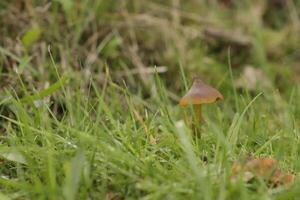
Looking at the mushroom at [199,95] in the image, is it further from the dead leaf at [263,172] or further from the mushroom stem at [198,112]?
the dead leaf at [263,172]

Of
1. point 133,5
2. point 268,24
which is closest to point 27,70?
point 133,5

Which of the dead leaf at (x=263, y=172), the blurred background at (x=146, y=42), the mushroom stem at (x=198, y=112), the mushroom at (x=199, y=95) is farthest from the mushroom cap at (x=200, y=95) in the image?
the blurred background at (x=146, y=42)

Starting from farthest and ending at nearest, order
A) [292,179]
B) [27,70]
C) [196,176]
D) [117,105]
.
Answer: [27,70] → [117,105] → [292,179] → [196,176]

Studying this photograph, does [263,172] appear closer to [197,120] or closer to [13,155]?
[197,120]

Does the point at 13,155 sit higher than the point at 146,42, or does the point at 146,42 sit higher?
the point at 13,155

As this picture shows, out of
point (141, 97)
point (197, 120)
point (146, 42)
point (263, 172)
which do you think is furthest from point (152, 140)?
point (146, 42)

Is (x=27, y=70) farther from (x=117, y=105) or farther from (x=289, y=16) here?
(x=289, y=16)
